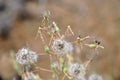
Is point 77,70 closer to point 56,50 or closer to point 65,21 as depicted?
point 56,50

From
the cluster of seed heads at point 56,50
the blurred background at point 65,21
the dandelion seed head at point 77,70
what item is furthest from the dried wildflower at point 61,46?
the blurred background at point 65,21

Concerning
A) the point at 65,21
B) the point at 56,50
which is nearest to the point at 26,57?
the point at 56,50

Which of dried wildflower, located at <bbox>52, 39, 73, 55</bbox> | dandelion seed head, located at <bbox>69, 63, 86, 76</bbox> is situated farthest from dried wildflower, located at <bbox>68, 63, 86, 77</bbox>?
dried wildflower, located at <bbox>52, 39, 73, 55</bbox>

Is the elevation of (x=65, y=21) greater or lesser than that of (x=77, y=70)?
greater

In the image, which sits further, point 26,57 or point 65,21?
point 65,21

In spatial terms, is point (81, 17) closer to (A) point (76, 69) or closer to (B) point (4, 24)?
(B) point (4, 24)

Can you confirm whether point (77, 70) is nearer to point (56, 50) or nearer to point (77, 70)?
point (77, 70)
